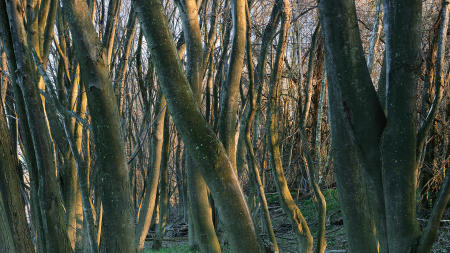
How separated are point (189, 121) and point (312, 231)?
870 centimetres

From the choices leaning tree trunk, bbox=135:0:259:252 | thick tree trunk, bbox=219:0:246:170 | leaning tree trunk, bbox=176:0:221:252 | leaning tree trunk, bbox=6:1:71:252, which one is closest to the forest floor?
leaning tree trunk, bbox=176:0:221:252

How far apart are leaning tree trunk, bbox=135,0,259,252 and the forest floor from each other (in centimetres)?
411

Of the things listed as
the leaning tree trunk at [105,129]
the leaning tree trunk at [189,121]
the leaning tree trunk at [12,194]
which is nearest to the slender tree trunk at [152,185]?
the leaning tree trunk at [12,194]

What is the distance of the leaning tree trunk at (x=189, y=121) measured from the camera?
230 cm

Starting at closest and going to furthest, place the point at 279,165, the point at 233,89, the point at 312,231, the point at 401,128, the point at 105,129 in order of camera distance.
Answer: the point at 401,128 < the point at 105,129 < the point at 233,89 < the point at 279,165 < the point at 312,231

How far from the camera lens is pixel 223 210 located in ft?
7.62

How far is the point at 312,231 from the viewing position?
33.6 feet

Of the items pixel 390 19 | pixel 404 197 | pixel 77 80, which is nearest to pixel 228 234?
pixel 404 197

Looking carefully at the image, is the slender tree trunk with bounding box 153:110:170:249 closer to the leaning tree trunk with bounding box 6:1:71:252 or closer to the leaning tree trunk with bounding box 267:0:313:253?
the leaning tree trunk with bounding box 267:0:313:253

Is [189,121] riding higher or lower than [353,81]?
lower

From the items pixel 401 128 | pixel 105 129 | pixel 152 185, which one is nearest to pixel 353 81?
pixel 401 128

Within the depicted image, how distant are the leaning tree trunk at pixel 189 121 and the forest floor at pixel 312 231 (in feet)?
13.5

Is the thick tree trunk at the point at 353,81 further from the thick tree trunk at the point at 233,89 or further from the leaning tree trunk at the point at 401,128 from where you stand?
the thick tree trunk at the point at 233,89

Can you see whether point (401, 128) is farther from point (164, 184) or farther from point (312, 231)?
point (312, 231)
